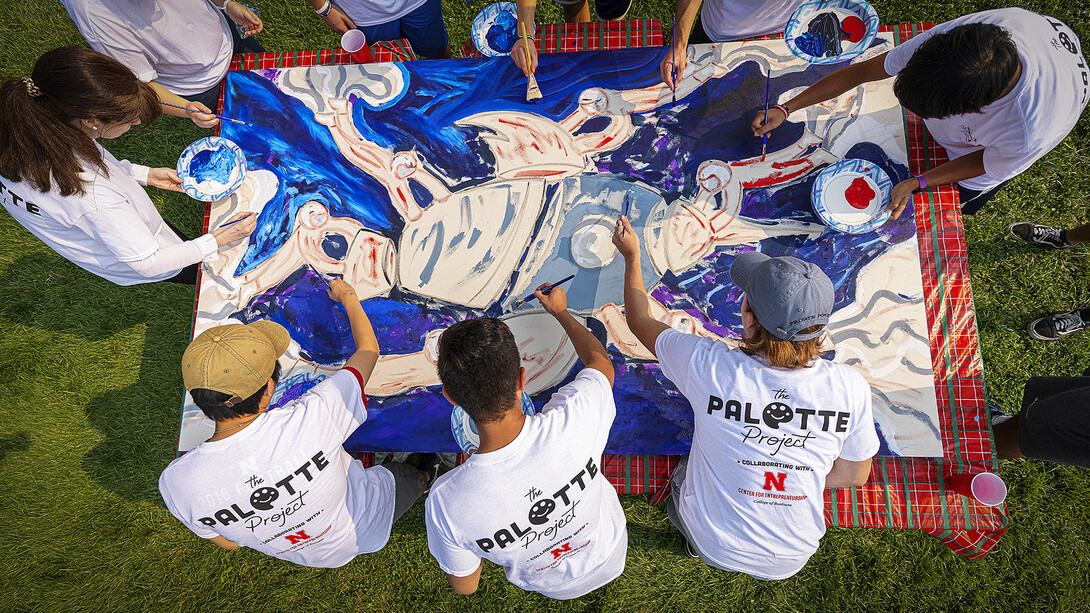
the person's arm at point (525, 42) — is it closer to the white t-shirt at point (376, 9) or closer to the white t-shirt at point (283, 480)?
the white t-shirt at point (376, 9)

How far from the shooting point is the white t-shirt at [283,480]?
2.01m

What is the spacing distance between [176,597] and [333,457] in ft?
6.61

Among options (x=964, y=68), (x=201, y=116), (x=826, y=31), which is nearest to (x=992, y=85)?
(x=964, y=68)

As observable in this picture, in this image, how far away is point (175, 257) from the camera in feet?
8.17

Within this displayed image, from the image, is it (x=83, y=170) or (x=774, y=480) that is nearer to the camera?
(x=774, y=480)

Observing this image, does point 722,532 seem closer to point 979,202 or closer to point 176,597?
Result: point 979,202

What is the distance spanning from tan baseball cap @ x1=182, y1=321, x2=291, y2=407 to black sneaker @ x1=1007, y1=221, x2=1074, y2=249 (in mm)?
4113

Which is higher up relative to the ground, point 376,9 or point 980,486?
point 376,9

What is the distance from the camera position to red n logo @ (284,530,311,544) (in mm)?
2201

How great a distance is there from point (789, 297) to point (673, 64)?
138cm

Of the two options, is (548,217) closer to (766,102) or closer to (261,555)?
(766,102)

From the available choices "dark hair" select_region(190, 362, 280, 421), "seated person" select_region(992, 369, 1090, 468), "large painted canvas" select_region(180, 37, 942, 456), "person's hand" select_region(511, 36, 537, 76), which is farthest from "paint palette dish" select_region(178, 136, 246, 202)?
"seated person" select_region(992, 369, 1090, 468)

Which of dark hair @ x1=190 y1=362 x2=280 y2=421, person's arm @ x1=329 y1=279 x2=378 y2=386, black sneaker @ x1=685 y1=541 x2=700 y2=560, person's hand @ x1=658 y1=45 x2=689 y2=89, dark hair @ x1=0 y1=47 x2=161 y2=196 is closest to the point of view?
dark hair @ x1=190 y1=362 x2=280 y2=421

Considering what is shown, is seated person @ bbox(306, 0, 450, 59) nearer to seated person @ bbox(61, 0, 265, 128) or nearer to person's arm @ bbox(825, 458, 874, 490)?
seated person @ bbox(61, 0, 265, 128)
